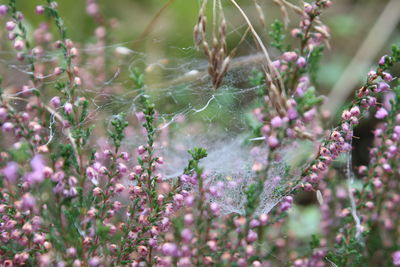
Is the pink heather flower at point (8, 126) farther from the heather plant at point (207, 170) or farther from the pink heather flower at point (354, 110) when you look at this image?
the pink heather flower at point (354, 110)

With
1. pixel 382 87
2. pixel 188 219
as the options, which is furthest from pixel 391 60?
pixel 188 219

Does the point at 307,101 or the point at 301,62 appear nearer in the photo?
the point at 307,101

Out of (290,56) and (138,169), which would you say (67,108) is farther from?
(290,56)

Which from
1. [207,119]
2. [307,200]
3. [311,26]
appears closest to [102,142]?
[207,119]

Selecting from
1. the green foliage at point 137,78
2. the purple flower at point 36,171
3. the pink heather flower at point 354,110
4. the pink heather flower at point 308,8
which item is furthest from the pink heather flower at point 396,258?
the purple flower at point 36,171

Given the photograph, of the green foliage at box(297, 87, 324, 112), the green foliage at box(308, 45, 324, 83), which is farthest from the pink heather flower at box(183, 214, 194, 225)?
the green foliage at box(308, 45, 324, 83)

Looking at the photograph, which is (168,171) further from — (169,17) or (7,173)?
(169,17)

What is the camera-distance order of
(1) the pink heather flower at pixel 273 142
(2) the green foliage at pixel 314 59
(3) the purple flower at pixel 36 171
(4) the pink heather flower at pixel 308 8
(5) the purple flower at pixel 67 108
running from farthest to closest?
(2) the green foliage at pixel 314 59
(4) the pink heather flower at pixel 308 8
(5) the purple flower at pixel 67 108
(1) the pink heather flower at pixel 273 142
(3) the purple flower at pixel 36 171

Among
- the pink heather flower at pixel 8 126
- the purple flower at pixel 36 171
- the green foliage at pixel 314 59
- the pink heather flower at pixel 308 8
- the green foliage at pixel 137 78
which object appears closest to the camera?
the purple flower at pixel 36 171

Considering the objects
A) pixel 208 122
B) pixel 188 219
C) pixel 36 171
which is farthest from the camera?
pixel 208 122
